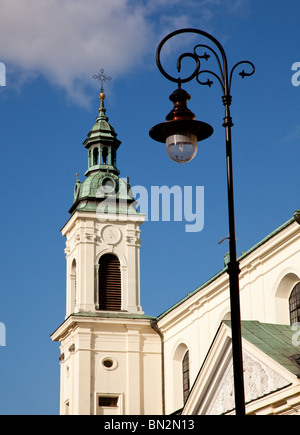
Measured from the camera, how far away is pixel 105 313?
39844mm

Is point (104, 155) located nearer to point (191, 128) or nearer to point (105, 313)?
point (105, 313)

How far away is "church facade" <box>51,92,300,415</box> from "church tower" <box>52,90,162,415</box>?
5 cm

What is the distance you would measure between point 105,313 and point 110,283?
1813 mm

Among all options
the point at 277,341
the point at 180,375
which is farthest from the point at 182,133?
the point at 180,375

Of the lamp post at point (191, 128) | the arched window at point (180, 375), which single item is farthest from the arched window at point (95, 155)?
the lamp post at point (191, 128)

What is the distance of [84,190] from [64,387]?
379 inches

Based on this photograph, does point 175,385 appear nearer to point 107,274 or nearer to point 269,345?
point 107,274

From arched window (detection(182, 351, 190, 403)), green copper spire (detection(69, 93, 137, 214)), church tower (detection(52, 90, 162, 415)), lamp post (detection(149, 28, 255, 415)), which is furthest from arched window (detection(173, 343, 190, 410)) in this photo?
lamp post (detection(149, 28, 255, 415))

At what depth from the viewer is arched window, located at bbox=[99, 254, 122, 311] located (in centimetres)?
4069

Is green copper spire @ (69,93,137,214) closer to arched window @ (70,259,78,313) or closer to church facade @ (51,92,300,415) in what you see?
church facade @ (51,92,300,415)

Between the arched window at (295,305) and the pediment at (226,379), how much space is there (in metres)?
4.98
